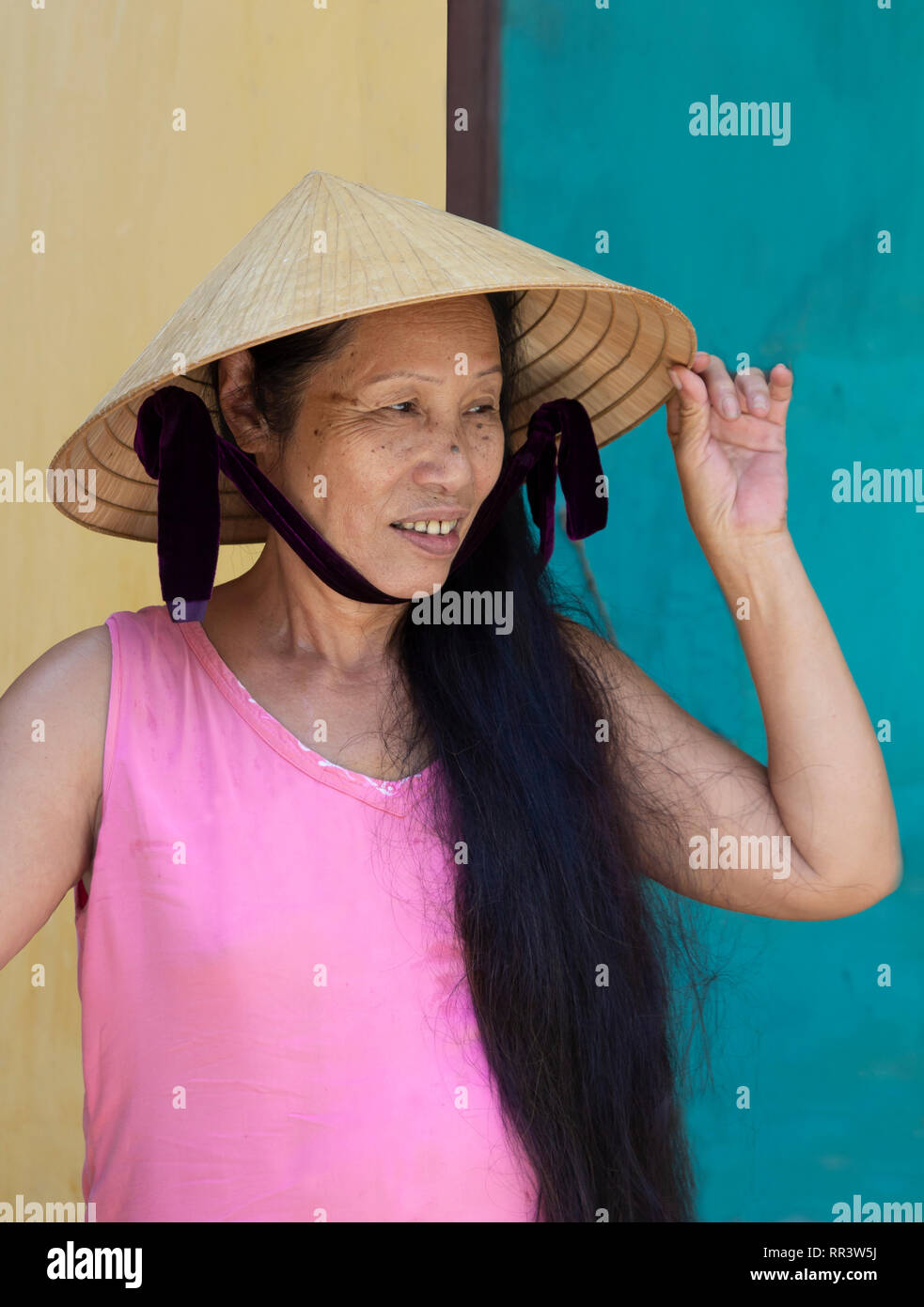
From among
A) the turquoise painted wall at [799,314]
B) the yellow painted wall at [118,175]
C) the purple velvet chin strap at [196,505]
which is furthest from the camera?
the yellow painted wall at [118,175]

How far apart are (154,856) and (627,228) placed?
161cm

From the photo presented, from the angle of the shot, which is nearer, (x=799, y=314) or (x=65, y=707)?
(x=65, y=707)

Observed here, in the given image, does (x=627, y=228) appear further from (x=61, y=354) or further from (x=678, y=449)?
(x=61, y=354)

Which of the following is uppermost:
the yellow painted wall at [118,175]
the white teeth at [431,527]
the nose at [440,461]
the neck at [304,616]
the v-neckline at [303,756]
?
the yellow painted wall at [118,175]

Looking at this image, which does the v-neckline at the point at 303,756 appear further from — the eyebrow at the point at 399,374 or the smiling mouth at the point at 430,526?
the eyebrow at the point at 399,374

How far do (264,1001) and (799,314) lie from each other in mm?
1675

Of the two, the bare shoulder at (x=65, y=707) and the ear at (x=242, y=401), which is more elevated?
the ear at (x=242, y=401)

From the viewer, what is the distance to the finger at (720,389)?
1.90 m

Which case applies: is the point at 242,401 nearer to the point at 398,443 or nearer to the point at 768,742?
the point at 398,443

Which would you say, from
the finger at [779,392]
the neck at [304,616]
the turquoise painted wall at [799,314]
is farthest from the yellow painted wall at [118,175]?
the finger at [779,392]

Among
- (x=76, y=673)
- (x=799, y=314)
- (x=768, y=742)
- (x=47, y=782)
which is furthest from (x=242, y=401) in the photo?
(x=799, y=314)

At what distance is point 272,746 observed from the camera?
1688mm

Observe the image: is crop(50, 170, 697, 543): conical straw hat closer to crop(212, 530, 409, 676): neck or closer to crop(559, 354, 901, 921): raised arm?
crop(559, 354, 901, 921): raised arm

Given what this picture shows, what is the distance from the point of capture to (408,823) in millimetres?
1704
